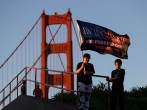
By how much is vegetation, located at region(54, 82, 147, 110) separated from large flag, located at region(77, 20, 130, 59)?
1.97m

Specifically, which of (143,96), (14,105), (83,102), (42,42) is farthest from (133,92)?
(42,42)

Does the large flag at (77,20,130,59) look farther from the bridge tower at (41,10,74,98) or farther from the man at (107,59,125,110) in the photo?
the bridge tower at (41,10,74,98)

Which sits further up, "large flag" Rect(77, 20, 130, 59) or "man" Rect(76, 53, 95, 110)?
"large flag" Rect(77, 20, 130, 59)

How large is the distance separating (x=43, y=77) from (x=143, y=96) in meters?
19.9

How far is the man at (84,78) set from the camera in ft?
37.5

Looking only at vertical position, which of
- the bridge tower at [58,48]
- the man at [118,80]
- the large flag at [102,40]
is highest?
the bridge tower at [58,48]

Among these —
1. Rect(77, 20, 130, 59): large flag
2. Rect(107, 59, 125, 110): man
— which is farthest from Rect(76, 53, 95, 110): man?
Rect(77, 20, 130, 59): large flag

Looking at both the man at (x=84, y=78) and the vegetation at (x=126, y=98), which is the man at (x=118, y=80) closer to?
the man at (x=84, y=78)

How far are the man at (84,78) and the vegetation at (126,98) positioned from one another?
134 inches

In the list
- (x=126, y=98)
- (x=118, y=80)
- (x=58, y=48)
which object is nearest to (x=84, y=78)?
(x=118, y=80)

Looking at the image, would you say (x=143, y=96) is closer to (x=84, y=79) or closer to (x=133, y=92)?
(x=133, y=92)

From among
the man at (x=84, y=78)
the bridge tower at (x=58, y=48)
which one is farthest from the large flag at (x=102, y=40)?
the bridge tower at (x=58, y=48)

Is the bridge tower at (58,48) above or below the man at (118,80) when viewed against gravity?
above

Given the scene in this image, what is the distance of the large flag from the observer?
13094 mm
